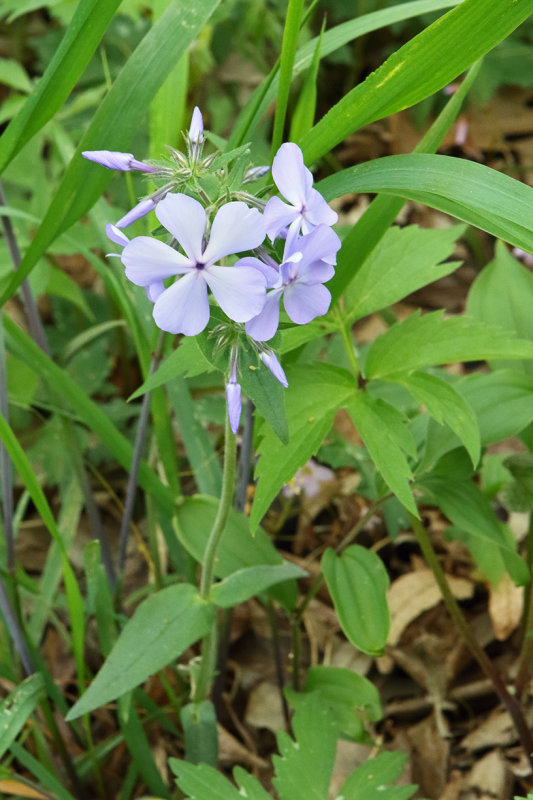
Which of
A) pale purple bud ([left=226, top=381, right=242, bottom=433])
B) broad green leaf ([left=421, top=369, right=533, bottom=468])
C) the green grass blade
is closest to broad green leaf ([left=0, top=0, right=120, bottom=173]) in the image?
the green grass blade

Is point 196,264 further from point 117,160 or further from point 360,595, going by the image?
point 360,595

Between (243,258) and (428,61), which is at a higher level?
(428,61)

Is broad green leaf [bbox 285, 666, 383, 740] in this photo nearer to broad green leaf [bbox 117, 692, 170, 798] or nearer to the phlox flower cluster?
broad green leaf [bbox 117, 692, 170, 798]

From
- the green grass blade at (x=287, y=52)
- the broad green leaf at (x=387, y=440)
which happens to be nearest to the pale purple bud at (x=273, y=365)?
the broad green leaf at (x=387, y=440)

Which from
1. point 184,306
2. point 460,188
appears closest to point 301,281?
point 184,306

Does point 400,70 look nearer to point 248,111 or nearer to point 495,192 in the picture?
point 495,192

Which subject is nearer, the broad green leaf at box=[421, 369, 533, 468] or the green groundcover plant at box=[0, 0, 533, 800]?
the green groundcover plant at box=[0, 0, 533, 800]
